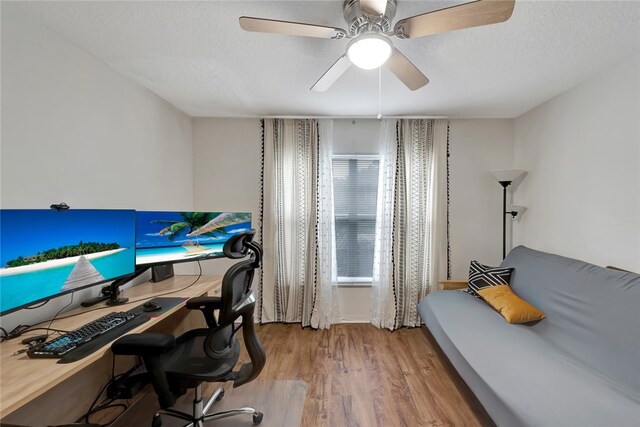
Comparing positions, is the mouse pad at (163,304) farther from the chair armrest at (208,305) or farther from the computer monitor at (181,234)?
the computer monitor at (181,234)

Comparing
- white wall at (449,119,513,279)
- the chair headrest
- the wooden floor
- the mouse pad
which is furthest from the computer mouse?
white wall at (449,119,513,279)

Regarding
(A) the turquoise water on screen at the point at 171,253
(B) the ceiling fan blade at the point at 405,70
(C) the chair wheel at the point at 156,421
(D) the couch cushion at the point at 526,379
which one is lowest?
(C) the chair wheel at the point at 156,421

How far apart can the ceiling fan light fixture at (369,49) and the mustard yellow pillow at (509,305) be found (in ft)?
6.56

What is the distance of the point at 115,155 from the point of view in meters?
1.90

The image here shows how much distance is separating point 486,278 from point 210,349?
239 centimetres

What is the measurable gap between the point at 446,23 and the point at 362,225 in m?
2.15

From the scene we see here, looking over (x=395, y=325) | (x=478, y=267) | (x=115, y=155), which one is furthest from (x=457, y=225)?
(x=115, y=155)

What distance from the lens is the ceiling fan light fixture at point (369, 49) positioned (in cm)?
120

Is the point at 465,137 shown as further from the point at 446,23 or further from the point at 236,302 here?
Result: the point at 236,302

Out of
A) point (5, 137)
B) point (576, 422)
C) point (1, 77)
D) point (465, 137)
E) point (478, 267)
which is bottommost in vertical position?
point (576, 422)

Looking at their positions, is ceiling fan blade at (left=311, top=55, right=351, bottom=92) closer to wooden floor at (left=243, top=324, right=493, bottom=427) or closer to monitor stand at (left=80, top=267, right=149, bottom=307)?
monitor stand at (left=80, top=267, right=149, bottom=307)

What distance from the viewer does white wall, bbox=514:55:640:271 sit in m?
1.79

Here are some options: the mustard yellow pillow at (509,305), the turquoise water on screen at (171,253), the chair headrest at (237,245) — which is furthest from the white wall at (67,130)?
the mustard yellow pillow at (509,305)

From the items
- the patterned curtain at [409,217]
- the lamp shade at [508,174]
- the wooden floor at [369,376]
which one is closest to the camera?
the wooden floor at [369,376]
